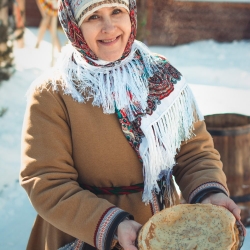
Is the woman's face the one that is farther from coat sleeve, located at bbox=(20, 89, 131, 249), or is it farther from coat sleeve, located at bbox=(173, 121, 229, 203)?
coat sleeve, located at bbox=(173, 121, 229, 203)

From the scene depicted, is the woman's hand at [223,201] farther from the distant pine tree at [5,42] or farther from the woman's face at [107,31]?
the distant pine tree at [5,42]

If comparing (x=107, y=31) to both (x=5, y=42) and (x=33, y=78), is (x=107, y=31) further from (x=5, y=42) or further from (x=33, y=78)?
(x=33, y=78)

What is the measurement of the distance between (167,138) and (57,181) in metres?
0.46

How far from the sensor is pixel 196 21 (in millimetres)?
8500

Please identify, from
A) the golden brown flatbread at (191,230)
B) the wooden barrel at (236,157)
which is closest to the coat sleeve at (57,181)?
the golden brown flatbread at (191,230)

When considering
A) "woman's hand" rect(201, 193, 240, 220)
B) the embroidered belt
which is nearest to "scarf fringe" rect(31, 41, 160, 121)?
the embroidered belt

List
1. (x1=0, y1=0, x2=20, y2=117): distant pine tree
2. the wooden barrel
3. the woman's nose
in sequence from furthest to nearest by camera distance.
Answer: (x1=0, y1=0, x2=20, y2=117): distant pine tree < the wooden barrel < the woman's nose

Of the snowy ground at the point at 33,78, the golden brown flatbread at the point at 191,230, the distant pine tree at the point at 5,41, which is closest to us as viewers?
the golden brown flatbread at the point at 191,230

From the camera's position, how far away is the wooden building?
27.5 ft

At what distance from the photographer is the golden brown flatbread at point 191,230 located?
139 centimetres

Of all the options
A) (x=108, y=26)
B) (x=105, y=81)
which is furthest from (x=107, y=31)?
(x=105, y=81)

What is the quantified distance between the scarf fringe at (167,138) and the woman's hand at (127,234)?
28 centimetres

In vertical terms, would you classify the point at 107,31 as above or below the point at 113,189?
above

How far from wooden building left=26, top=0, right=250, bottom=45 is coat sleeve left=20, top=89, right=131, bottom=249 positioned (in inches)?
268
